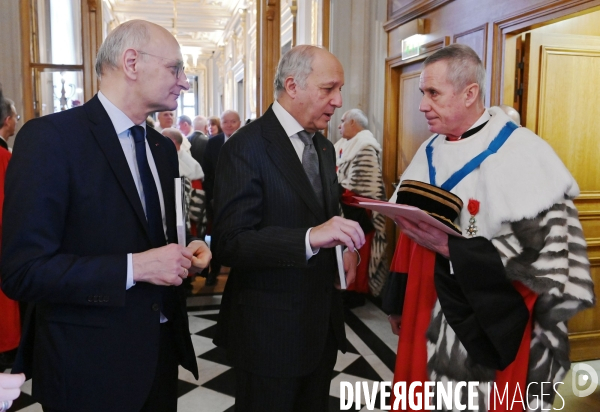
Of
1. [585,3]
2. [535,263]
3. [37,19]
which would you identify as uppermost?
[37,19]

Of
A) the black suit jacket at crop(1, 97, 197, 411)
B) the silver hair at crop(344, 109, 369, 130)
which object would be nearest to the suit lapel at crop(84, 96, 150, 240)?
the black suit jacket at crop(1, 97, 197, 411)

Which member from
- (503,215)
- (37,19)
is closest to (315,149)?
(503,215)

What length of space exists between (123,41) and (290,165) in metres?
0.66

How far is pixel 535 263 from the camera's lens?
1766mm

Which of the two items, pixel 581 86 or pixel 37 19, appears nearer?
pixel 581 86

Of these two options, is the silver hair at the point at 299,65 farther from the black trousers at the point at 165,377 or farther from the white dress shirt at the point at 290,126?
the black trousers at the point at 165,377

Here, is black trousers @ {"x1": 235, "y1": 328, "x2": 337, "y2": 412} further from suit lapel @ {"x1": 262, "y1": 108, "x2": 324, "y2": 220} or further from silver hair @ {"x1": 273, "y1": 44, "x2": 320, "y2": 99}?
silver hair @ {"x1": 273, "y1": 44, "x2": 320, "y2": 99}

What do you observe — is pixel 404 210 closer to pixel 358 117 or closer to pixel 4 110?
pixel 4 110

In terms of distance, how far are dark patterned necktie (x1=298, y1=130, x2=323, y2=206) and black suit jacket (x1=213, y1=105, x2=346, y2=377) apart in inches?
4.6

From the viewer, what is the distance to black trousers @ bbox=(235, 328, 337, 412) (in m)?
1.86

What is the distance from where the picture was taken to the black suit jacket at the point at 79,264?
134cm

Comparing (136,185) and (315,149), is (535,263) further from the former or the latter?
(136,185)

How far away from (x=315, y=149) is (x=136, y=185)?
29.4 inches

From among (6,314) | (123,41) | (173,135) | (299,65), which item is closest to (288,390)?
(299,65)
